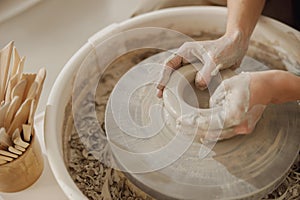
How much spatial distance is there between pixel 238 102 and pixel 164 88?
0.77 feet

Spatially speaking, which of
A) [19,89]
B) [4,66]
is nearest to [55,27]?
[4,66]

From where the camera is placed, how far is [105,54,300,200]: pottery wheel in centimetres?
146

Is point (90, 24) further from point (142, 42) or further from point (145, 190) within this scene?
point (145, 190)

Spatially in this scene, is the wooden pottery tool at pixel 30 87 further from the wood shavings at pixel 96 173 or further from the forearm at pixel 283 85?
Result: the forearm at pixel 283 85

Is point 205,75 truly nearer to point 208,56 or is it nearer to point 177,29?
point 208,56

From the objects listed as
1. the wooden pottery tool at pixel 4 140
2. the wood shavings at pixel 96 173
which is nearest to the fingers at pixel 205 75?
the wood shavings at pixel 96 173

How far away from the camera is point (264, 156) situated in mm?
1494

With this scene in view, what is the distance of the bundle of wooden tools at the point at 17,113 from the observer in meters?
1.47

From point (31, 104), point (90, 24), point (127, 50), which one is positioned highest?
point (31, 104)

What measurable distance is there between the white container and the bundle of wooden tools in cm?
8

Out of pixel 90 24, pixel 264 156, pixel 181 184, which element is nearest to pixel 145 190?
pixel 181 184

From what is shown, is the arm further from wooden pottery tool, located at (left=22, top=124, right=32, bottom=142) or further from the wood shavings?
wooden pottery tool, located at (left=22, top=124, right=32, bottom=142)

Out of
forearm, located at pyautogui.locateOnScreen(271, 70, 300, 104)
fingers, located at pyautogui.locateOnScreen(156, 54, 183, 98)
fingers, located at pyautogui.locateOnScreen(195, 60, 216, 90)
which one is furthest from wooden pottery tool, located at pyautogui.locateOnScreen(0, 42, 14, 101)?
forearm, located at pyautogui.locateOnScreen(271, 70, 300, 104)

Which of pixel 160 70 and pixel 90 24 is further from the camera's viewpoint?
pixel 90 24
